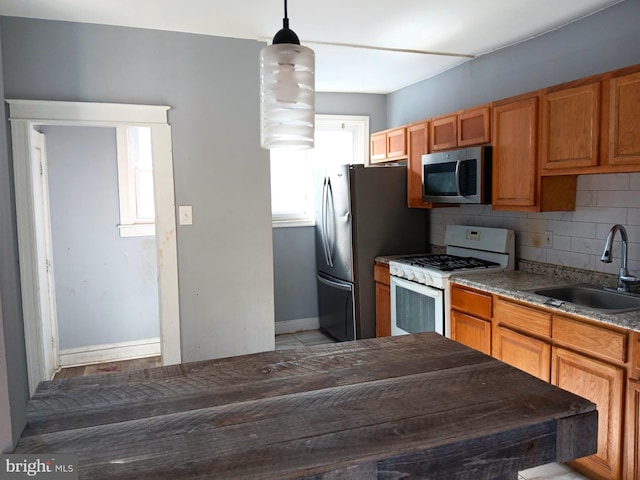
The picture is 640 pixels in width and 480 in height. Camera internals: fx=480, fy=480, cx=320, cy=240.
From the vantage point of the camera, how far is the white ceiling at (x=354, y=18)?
8.49ft

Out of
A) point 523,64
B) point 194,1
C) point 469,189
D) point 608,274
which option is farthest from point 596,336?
point 194,1

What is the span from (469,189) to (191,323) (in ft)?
6.82

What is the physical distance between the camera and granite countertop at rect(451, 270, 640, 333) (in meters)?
2.09

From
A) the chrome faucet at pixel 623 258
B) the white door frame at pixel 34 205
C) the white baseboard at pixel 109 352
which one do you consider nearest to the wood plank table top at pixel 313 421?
the chrome faucet at pixel 623 258

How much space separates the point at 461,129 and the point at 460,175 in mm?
375

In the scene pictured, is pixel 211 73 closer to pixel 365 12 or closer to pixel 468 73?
pixel 365 12

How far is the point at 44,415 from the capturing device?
117 centimetres

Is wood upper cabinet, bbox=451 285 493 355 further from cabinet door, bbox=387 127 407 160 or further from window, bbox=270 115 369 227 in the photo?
window, bbox=270 115 369 227

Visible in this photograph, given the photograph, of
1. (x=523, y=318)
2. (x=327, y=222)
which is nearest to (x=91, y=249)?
(x=327, y=222)

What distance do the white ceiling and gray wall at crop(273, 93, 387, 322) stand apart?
4.15 feet

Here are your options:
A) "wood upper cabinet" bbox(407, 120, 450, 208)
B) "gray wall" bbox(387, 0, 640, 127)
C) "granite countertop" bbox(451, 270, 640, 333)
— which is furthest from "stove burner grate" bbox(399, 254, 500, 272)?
Answer: "gray wall" bbox(387, 0, 640, 127)

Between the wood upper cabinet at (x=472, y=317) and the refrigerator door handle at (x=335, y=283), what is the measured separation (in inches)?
46.8

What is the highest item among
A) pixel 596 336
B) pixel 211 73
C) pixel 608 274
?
pixel 211 73

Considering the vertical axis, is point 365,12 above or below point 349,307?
above
